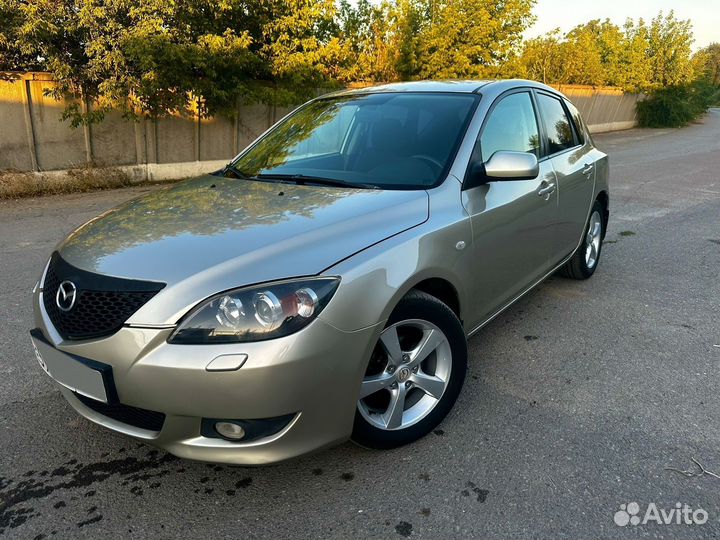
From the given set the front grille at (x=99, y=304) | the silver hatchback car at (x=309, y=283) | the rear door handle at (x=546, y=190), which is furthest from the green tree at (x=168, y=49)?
the front grille at (x=99, y=304)

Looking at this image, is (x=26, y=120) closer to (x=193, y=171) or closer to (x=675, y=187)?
(x=193, y=171)

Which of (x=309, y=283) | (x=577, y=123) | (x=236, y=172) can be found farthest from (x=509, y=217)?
→ (x=577, y=123)

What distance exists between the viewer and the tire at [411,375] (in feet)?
7.86

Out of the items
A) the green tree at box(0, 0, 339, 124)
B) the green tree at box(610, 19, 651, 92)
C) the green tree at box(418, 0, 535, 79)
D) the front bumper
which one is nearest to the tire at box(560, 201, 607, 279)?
the front bumper

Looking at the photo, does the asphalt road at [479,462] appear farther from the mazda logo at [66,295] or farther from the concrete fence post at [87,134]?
the concrete fence post at [87,134]

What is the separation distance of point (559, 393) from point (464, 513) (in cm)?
118

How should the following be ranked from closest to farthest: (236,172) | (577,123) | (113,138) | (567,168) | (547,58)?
(236,172)
(567,168)
(577,123)
(113,138)
(547,58)

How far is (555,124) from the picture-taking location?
4.21 meters

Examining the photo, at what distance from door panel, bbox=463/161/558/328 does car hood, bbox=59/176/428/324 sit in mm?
447

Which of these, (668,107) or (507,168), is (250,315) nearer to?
(507,168)

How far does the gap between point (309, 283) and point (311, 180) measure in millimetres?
1112

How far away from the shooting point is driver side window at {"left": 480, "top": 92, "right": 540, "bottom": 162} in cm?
319

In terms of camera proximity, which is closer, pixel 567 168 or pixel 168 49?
pixel 567 168

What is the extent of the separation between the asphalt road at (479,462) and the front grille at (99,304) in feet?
2.24
